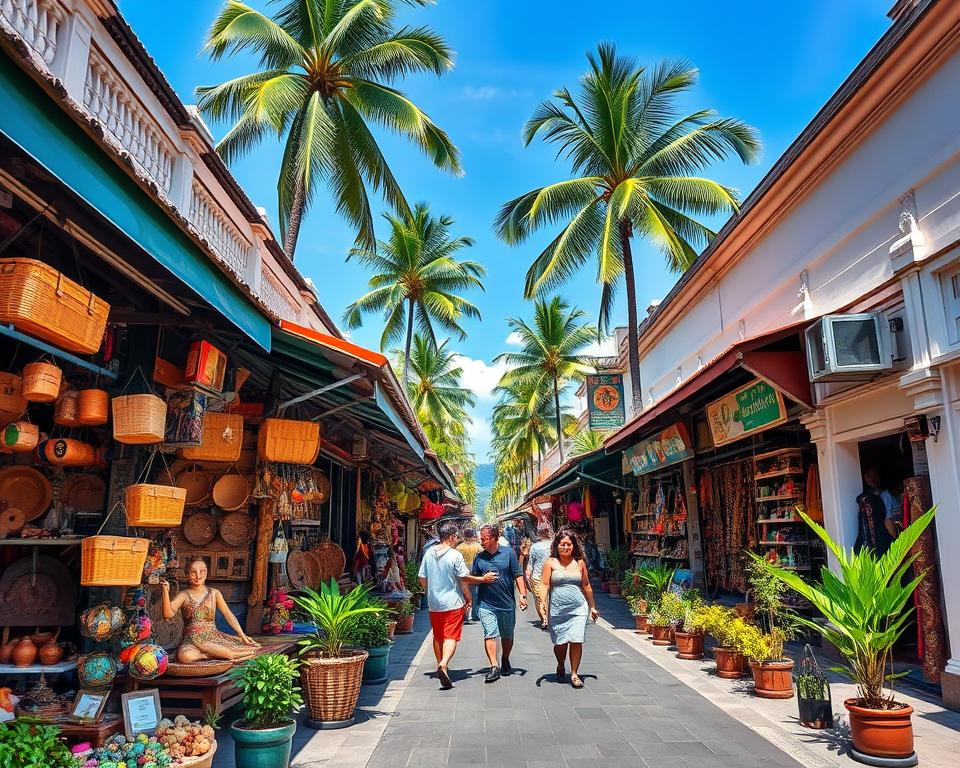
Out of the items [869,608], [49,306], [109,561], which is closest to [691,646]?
[869,608]

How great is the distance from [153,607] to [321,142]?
11.0 meters

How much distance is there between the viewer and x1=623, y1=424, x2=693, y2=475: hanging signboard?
1134 centimetres

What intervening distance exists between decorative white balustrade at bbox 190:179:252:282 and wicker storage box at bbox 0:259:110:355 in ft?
11.8

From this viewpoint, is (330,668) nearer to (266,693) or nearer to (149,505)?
(266,693)

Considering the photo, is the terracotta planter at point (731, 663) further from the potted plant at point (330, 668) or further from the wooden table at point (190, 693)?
the wooden table at point (190, 693)

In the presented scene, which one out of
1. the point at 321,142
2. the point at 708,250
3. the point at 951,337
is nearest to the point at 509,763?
the point at 951,337

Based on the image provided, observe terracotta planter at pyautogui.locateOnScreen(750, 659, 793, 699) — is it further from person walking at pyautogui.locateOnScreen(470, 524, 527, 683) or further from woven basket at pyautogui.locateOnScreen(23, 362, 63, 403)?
woven basket at pyautogui.locateOnScreen(23, 362, 63, 403)

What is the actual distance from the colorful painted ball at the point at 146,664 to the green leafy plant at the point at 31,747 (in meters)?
0.83

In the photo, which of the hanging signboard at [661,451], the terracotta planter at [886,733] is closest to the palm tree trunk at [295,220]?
the hanging signboard at [661,451]

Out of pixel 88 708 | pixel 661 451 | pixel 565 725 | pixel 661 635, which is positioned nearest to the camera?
pixel 88 708

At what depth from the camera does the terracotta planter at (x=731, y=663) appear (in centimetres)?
715

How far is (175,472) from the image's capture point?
6.51 m

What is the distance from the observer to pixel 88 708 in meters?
4.16

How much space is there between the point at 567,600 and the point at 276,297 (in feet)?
23.0
